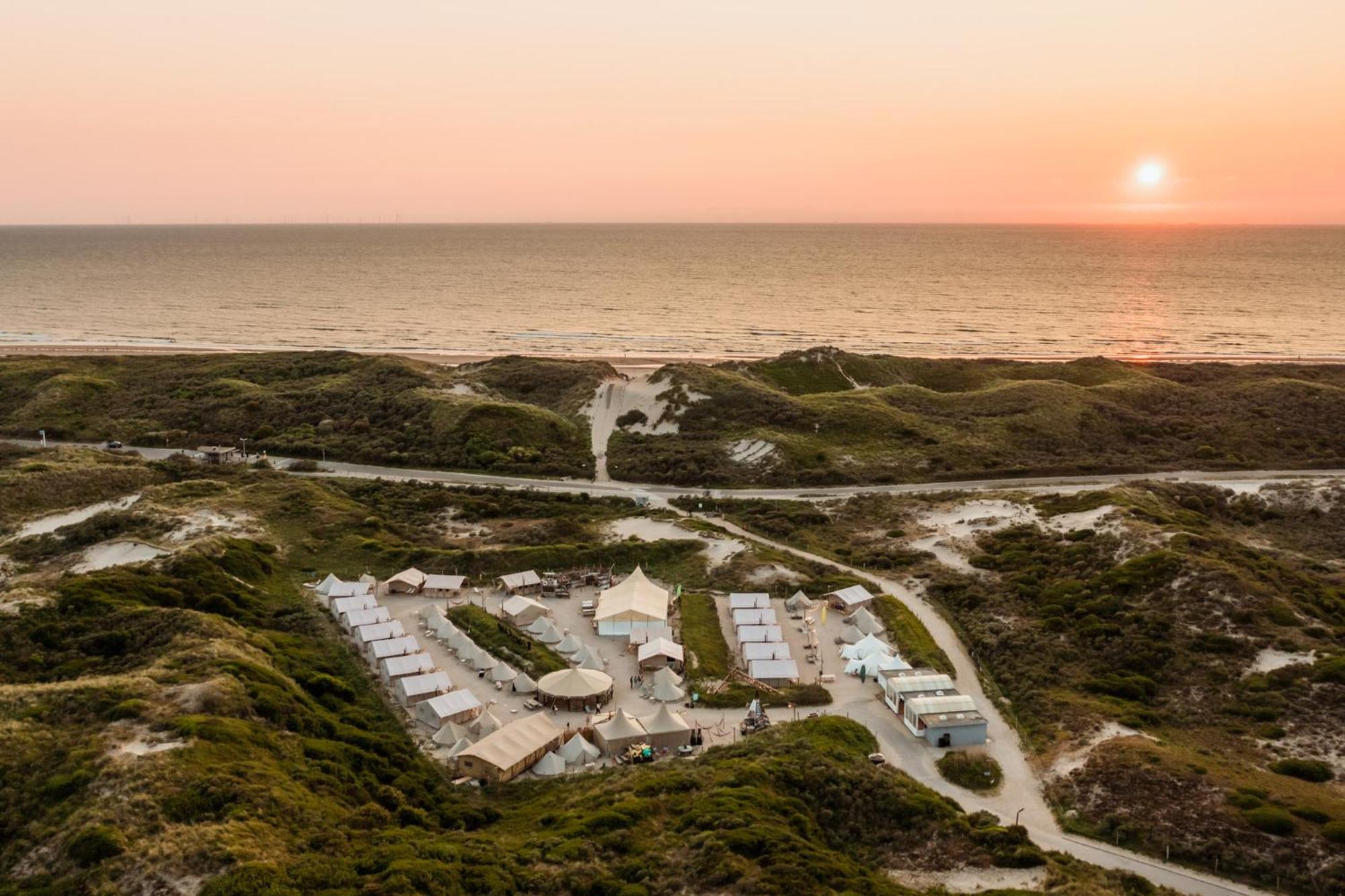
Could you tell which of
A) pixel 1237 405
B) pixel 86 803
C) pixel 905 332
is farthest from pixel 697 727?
pixel 905 332

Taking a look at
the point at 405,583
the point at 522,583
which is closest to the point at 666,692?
the point at 522,583

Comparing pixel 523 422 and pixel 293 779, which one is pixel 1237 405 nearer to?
pixel 523 422

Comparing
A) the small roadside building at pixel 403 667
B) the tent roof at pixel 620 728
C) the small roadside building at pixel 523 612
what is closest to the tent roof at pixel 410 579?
the small roadside building at pixel 523 612

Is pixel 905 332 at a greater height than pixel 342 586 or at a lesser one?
greater

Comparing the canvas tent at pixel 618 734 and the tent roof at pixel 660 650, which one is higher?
the tent roof at pixel 660 650

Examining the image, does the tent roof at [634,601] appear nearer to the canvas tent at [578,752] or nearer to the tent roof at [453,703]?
the tent roof at [453,703]

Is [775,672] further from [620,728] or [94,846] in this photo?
[94,846]
